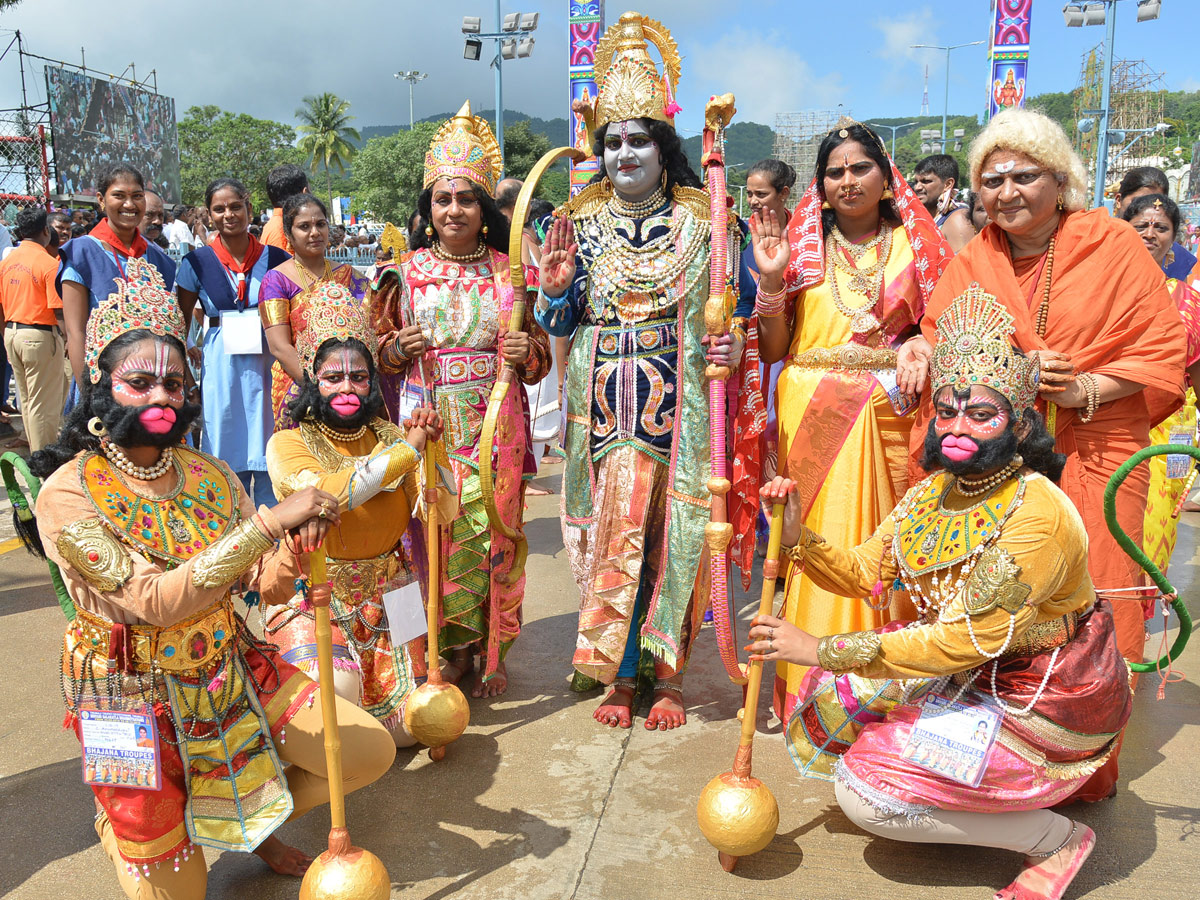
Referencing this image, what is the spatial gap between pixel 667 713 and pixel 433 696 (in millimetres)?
939

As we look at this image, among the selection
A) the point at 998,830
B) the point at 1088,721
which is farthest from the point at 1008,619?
the point at 998,830

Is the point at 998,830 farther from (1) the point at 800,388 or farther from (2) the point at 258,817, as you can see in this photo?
(2) the point at 258,817

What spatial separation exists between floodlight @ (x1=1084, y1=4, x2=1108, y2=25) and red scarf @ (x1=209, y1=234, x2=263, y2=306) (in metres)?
20.3

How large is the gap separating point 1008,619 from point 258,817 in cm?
202

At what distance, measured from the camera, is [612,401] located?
345cm

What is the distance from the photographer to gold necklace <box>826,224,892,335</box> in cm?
323

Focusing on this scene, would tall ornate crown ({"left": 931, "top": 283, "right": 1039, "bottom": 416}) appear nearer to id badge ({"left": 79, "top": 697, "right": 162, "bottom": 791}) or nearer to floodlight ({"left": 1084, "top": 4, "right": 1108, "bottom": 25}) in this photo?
id badge ({"left": 79, "top": 697, "right": 162, "bottom": 791})

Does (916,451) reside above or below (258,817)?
above

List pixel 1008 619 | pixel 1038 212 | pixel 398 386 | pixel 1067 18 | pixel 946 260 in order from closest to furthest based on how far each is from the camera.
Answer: pixel 1008 619
pixel 1038 212
pixel 946 260
pixel 398 386
pixel 1067 18

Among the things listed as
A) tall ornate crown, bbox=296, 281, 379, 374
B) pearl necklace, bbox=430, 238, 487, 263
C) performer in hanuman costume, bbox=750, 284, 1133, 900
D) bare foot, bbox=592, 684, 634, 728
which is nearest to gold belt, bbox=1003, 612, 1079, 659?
performer in hanuman costume, bbox=750, 284, 1133, 900

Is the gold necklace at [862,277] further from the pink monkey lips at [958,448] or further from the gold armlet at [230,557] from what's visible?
the gold armlet at [230,557]

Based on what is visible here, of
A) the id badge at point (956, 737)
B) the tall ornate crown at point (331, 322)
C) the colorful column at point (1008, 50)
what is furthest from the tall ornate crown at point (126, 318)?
the colorful column at point (1008, 50)

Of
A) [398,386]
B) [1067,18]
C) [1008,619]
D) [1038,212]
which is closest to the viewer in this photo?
[1008,619]

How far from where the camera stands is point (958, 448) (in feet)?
7.91
